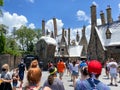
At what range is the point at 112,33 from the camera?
52125 millimetres

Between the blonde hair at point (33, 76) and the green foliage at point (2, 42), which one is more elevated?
the green foliage at point (2, 42)

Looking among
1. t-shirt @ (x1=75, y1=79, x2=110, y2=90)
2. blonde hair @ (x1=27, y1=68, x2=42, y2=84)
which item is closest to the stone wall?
t-shirt @ (x1=75, y1=79, x2=110, y2=90)

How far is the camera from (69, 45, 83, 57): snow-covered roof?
7127cm

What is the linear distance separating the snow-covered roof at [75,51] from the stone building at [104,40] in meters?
15.6

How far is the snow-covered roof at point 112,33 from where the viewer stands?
50.2 metres

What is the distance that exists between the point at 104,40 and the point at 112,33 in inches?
72.1

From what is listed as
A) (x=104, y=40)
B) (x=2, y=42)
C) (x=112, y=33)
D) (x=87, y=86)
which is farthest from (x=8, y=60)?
(x=87, y=86)

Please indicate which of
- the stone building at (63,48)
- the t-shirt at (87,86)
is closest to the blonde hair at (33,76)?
the t-shirt at (87,86)

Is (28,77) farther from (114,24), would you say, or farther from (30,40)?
(30,40)

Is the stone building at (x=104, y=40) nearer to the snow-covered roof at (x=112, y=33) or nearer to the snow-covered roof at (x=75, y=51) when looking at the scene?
the snow-covered roof at (x=112, y=33)

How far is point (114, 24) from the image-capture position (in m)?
52.8

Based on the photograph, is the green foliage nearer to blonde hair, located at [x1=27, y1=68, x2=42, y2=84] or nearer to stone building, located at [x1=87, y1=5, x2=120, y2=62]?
stone building, located at [x1=87, y1=5, x2=120, y2=62]

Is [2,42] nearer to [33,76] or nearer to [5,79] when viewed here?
[5,79]

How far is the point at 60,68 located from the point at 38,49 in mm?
33252
